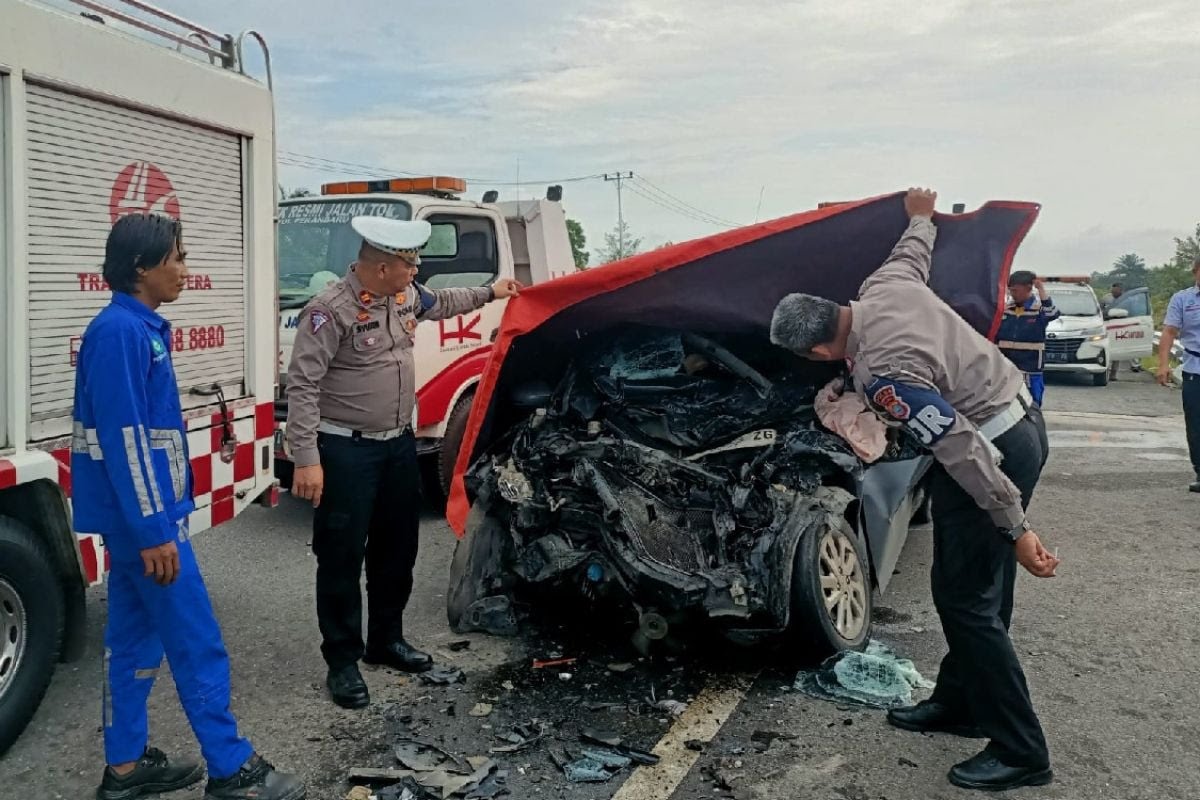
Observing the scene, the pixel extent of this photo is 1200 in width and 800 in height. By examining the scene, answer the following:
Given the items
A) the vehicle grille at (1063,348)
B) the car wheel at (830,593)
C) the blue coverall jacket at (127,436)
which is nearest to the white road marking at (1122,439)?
the vehicle grille at (1063,348)

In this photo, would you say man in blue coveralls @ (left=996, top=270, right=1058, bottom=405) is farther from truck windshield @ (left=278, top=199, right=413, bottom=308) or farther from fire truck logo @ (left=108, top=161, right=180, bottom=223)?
fire truck logo @ (left=108, top=161, right=180, bottom=223)

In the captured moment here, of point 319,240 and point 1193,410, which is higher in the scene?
point 319,240

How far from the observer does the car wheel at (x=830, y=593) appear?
399 cm

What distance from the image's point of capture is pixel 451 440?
6746 millimetres

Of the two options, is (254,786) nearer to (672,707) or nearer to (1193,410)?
(672,707)

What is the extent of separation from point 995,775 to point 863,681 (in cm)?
77

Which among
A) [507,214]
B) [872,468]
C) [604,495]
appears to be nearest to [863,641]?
[872,468]

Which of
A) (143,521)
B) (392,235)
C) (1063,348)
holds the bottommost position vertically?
(143,521)

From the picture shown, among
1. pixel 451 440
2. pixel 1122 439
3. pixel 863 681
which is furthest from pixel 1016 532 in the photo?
pixel 1122 439

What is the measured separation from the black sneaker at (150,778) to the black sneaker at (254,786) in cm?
21

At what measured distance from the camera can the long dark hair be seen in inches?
116

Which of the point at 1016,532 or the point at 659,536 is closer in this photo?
the point at 1016,532

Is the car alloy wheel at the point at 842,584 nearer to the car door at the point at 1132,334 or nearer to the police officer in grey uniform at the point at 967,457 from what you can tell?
the police officer in grey uniform at the point at 967,457

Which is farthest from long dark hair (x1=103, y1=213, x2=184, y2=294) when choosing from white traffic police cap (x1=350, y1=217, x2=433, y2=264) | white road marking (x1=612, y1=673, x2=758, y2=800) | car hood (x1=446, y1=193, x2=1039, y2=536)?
white road marking (x1=612, y1=673, x2=758, y2=800)
